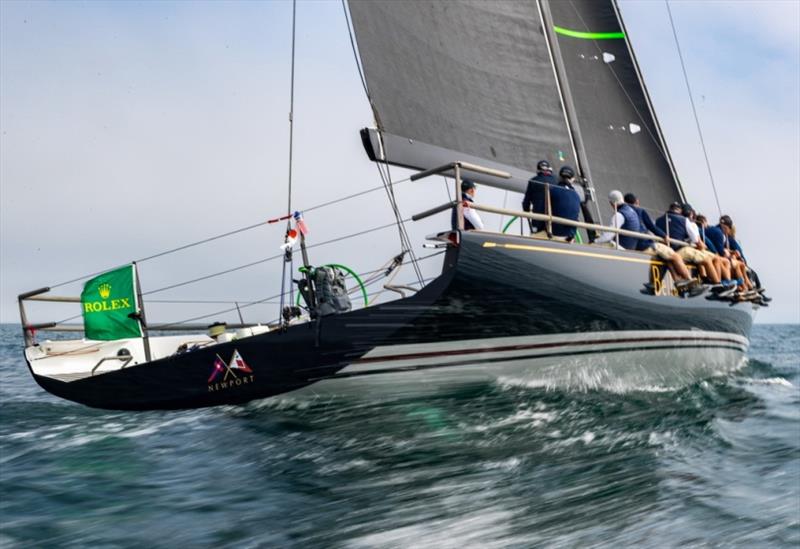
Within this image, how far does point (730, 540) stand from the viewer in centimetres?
449

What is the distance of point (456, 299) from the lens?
721 cm

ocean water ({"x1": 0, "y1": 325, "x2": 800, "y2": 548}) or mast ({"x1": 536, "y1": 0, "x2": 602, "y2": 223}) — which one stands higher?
mast ({"x1": 536, "y1": 0, "x2": 602, "y2": 223})

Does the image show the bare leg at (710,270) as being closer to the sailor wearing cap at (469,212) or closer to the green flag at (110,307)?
the sailor wearing cap at (469,212)

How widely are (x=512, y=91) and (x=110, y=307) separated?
6042 mm

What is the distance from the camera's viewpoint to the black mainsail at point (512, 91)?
28.4 ft

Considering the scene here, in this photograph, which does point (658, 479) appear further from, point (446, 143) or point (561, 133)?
point (561, 133)

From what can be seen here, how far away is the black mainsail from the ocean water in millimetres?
3182

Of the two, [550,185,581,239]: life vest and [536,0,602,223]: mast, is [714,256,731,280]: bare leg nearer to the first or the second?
[536,0,602,223]: mast

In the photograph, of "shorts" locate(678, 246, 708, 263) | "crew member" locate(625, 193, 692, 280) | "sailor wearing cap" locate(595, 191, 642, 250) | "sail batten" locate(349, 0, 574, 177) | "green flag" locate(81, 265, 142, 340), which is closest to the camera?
"sail batten" locate(349, 0, 574, 177)

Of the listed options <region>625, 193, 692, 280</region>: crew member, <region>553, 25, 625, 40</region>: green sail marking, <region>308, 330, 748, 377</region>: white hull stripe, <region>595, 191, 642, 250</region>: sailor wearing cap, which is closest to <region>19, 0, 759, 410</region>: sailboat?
<region>308, 330, 748, 377</region>: white hull stripe

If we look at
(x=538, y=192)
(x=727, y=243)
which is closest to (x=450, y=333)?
(x=538, y=192)

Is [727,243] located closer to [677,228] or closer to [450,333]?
[677,228]

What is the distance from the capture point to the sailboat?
732 cm

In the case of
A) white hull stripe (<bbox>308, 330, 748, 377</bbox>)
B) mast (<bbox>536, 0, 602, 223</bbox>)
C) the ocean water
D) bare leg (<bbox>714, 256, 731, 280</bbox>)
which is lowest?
the ocean water
